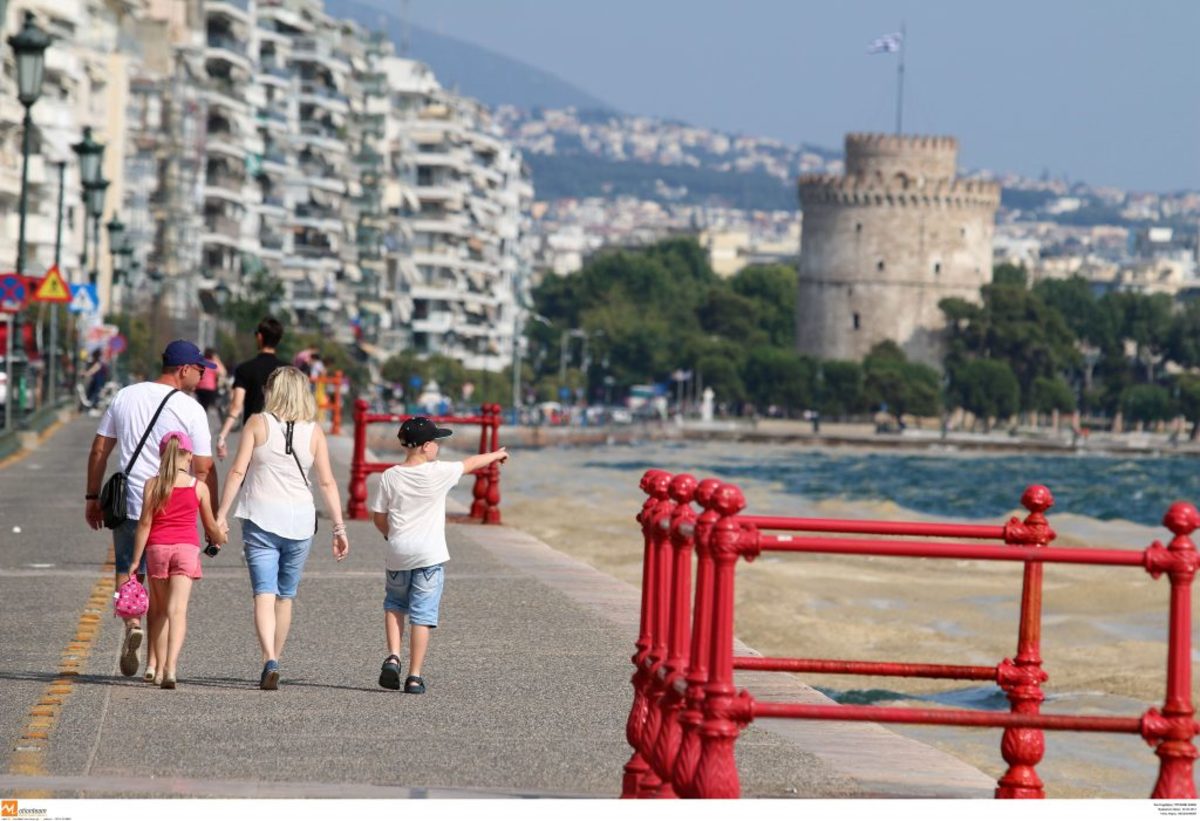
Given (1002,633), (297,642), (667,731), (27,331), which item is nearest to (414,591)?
(297,642)

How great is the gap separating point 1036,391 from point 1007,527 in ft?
532

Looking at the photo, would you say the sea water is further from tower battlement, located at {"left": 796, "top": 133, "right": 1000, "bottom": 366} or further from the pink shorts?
tower battlement, located at {"left": 796, "top": 133, "right": 1000, "bottom": 366}

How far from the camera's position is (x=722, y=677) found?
292 inches

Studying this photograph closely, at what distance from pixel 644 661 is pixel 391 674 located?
293 cm

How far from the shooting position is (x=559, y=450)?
4985 inches

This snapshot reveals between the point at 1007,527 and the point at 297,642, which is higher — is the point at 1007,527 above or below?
above

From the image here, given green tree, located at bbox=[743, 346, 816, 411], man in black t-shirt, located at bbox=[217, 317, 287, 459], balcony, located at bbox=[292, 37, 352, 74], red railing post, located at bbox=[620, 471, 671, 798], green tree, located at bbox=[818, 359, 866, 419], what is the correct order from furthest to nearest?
green tree, located at bbox=[743, 346, 816, 411] < green tree, located at bbox=[818, 359, 866, 419] < balcony, located at bbox=[292, 37, 352, 74] < man in black t-shirt, located at bbox=[217, 317, 287, 459] < red railing post, located at bbox=[620, 471, 671, 798]

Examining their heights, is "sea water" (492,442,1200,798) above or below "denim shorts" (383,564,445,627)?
below

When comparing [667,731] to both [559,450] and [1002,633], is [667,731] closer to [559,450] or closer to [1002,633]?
[1002,633]

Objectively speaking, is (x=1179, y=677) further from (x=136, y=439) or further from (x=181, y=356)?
(x=181, y=356)

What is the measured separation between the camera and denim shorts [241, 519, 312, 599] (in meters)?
11.6

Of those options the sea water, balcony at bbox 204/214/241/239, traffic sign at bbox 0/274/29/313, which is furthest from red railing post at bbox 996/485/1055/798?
balcony at bbox 204/214/241/239

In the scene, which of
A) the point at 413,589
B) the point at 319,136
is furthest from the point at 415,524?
the point at 319,136

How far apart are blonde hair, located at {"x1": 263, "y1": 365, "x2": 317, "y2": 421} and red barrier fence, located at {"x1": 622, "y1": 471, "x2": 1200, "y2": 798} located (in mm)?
3434
